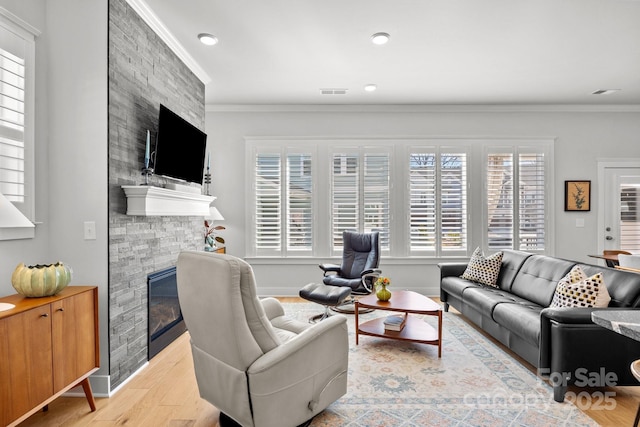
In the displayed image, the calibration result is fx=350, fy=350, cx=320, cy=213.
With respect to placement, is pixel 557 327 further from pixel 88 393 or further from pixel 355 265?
pixel 88 393

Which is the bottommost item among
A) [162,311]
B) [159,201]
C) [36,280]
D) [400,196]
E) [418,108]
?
[162,311]

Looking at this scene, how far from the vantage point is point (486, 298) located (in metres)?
3.31

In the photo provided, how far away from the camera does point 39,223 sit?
2.36 metres

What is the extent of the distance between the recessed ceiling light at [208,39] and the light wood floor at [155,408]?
2.94m

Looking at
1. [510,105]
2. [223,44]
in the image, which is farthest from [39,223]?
[510,105]

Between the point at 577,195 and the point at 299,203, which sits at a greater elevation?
the point at 577,195

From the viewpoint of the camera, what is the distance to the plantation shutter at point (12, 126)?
2117 mm

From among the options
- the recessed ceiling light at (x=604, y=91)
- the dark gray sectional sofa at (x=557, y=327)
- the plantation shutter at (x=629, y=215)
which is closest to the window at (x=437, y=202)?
the dark gray sectional sofa at (x=557, y=327)

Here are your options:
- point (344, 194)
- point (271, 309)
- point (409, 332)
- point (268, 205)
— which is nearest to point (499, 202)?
point (344, 194)

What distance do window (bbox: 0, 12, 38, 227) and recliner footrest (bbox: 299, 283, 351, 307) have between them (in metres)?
2.40

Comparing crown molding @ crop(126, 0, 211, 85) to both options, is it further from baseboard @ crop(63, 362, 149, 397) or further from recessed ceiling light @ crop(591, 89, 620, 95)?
recessed ceiling light @ crop(591, 89, 620, 95)

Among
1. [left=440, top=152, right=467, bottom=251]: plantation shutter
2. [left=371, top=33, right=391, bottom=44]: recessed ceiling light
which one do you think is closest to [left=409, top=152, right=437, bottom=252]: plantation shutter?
[left=440, top=152, right=467, bottom=251]: plantation shutter

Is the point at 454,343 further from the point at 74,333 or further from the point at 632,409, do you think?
the point at 74,333

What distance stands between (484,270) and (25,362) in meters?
4.04
